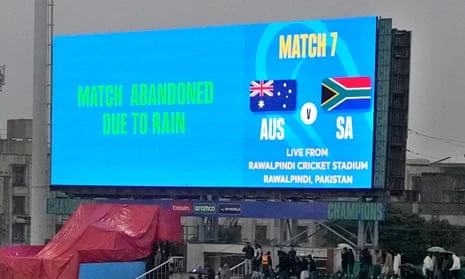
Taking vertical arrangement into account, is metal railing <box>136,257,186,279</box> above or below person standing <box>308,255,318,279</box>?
below

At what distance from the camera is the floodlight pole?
25.5 meters

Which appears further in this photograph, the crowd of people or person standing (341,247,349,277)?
the crowd of people

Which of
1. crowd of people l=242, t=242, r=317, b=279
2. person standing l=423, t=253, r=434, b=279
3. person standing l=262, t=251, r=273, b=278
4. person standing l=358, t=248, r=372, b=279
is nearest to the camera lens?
person standing l=423, t=253, r=434, b=279

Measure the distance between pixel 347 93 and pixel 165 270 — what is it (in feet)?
19.8

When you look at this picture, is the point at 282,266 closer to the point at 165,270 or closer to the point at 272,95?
the point at 165,270

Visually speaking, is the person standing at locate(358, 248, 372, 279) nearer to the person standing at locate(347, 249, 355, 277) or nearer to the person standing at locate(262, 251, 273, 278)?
the person standing at locate(347, 249, 355, 277)

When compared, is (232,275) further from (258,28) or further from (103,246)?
(258,28)

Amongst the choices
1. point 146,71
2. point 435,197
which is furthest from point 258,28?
Answer: point 435,197

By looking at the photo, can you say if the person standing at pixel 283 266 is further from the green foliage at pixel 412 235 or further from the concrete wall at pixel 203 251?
the green foliage at pixel 412 235

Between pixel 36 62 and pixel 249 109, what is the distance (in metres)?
7.79

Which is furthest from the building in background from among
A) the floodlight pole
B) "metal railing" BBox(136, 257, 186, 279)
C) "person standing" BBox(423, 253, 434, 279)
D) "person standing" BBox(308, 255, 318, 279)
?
"person standing" BBox(423, 253, 434, 279)

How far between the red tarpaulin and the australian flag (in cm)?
359

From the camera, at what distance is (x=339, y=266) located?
67.6ft

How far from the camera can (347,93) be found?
805 inches
